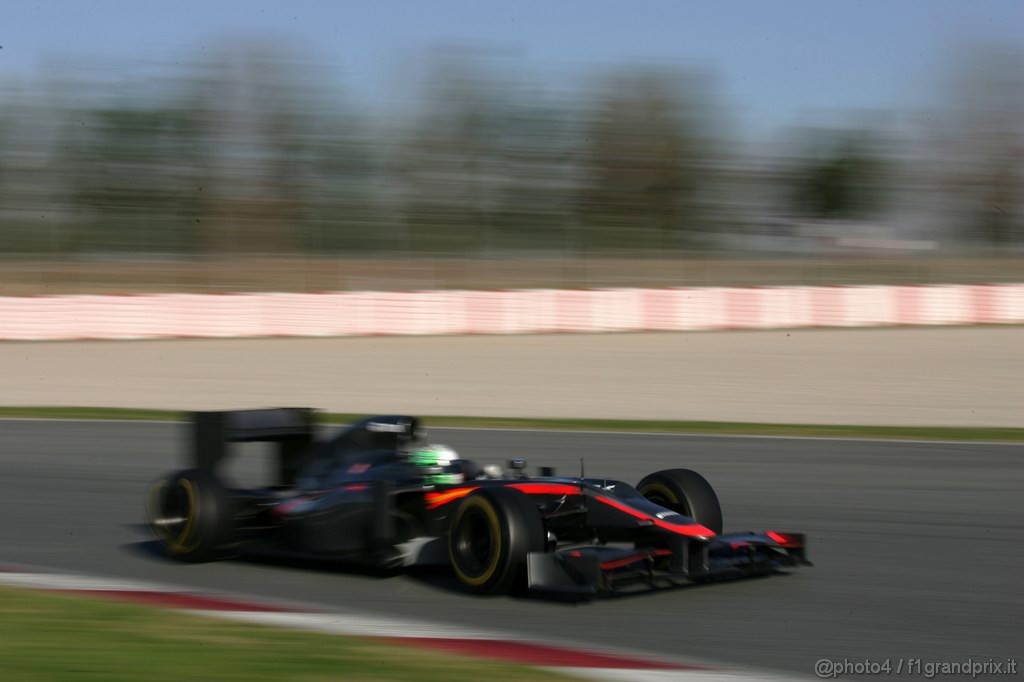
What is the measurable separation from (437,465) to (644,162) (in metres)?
30.9

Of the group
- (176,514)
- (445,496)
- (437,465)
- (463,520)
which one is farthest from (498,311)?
(463,520)

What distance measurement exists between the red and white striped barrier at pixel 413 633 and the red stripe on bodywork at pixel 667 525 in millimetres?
981

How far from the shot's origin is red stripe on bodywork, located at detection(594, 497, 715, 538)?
18.6 ft

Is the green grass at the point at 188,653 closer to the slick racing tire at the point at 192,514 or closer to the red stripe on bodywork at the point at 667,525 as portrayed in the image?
the slick racing tire at the point at 192,514

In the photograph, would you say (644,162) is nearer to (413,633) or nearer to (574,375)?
(574,375)

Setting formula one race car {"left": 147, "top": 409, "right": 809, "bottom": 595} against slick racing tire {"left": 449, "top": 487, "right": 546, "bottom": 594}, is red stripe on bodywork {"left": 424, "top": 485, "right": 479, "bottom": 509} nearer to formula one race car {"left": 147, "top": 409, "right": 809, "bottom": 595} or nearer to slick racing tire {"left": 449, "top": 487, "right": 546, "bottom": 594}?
formula one race car {"left": 147, "top": 409, "right": 809, "bottom": 595}

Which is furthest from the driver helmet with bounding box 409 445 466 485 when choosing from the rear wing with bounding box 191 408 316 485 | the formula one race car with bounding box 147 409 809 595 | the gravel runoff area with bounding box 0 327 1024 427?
the gravel runoff area with bounding box 0 327 1024 427

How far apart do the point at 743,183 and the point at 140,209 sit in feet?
55.3

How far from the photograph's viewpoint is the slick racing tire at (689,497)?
6.26 metres

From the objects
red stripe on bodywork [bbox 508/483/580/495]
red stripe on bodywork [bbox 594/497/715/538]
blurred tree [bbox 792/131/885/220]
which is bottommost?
red stripe on bodywork [bbox 594/497/715/538]

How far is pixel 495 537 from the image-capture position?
18.1 ft

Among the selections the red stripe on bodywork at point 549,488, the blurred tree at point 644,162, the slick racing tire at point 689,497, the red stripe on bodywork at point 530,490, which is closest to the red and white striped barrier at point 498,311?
the blurred tree at point 644,162

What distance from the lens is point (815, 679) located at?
173 inches

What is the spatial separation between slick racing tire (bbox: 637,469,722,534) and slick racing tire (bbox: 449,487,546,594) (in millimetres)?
896
